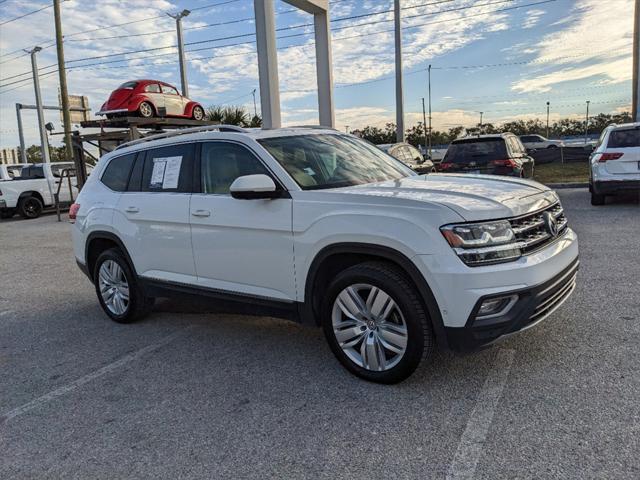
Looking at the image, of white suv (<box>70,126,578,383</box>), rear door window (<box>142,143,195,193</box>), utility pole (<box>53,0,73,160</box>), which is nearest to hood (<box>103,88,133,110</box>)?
white suv (<box>70,126,578,383</box>)

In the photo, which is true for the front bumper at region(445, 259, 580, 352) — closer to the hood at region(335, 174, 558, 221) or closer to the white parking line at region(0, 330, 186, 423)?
the hood at region(335, 174, 558, 221)

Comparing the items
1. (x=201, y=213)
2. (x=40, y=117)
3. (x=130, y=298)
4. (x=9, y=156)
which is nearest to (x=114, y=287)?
(x=130, y=298)

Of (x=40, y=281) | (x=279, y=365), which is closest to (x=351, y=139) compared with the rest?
(x=279, y=365)

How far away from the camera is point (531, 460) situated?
8.61 feet

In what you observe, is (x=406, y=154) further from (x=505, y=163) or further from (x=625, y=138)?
(x=625, y=138)

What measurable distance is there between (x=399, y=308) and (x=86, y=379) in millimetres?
2434

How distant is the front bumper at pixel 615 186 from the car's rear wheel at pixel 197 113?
1120cm

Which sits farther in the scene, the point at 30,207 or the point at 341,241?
the point at 30,207

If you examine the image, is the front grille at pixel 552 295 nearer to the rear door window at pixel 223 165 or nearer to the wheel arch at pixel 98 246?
the rear door window at pixel 223 165

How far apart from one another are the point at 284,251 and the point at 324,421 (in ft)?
4.08

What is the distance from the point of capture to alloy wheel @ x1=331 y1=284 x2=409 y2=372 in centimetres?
345

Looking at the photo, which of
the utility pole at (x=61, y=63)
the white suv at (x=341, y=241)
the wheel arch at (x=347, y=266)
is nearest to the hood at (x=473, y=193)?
the white suv at (x=341, y=241)

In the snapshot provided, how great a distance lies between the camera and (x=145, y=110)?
1449cm

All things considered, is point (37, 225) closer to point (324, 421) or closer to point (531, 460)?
point (324, 421)
